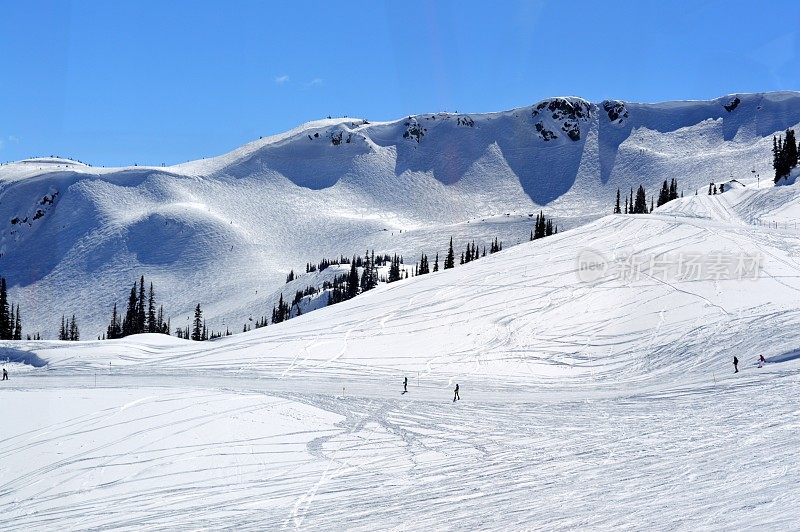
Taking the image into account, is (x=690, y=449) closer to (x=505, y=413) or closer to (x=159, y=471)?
(x=505, y=413)

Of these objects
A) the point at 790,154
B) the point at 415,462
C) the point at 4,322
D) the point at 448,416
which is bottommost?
the point at 415,462

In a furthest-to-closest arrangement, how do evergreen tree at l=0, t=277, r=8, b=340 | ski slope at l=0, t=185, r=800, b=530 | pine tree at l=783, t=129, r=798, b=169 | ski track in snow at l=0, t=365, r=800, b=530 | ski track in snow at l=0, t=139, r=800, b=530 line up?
pine tree at l=783, t=129, r=798, b=169
evergreen tree at l=0, t=277, r=8, b=340
ski slope at l=0, t=185, r=800, b=530
ski track in snow at l=0, t=139, r=800, b=530
ski track in snow at l=0, t=365, r=800, b=530

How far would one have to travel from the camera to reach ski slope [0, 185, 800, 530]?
1491 centimetres

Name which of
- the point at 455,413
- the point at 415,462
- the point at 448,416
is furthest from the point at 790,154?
the point at 415,462

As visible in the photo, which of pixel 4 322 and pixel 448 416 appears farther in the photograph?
pixel 4 322

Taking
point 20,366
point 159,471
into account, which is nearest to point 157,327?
point 20,366

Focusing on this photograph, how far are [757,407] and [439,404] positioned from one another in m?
14.7

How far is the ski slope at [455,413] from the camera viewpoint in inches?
587

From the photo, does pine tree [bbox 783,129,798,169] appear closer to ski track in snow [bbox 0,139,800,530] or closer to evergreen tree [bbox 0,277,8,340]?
ski track in snow [bbox 0,139,800,530]

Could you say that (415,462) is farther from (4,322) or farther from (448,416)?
(4,322)

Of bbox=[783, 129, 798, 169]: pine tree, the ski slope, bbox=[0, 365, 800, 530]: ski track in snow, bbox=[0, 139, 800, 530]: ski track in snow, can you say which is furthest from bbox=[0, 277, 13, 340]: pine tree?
bbox=[783, 129, 798, 169]: pine tree

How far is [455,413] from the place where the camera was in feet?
95.1

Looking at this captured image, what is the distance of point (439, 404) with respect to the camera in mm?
31781

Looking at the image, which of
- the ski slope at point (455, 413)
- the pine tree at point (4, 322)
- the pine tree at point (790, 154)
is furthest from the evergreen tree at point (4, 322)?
the pine tree at point (790, 154)
